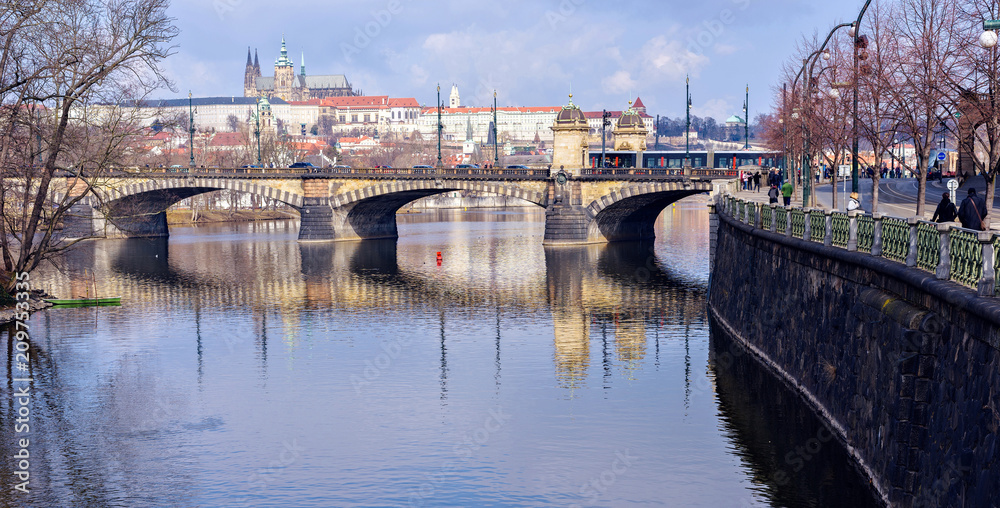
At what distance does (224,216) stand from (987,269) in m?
130

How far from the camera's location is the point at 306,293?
56.4m

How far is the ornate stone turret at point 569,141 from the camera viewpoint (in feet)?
280

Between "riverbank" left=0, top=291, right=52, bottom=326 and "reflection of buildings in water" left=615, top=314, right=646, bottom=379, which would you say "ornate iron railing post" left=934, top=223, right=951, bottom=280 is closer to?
"reflection of buildings in water" left=615, top=314, right=646, bottom=379

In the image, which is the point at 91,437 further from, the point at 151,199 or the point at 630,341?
the point at 151,199

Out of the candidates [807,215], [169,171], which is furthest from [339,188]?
[807,215]

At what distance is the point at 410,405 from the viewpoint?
29.4 meters

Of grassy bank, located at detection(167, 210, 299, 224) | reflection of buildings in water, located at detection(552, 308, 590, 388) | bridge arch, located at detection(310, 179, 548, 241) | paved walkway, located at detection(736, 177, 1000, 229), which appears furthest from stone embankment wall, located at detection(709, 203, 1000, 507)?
grassy bank, located at detection(167, 210, 299, 224)

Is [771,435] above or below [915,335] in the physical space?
below

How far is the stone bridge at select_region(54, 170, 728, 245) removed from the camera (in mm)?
82125

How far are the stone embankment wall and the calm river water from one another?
Answer: 130cm

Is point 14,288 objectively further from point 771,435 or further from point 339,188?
point 339,188

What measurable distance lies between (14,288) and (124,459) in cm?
2399

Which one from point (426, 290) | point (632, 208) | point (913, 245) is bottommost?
point (426, 290)

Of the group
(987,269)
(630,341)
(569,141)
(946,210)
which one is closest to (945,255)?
(987,269)
